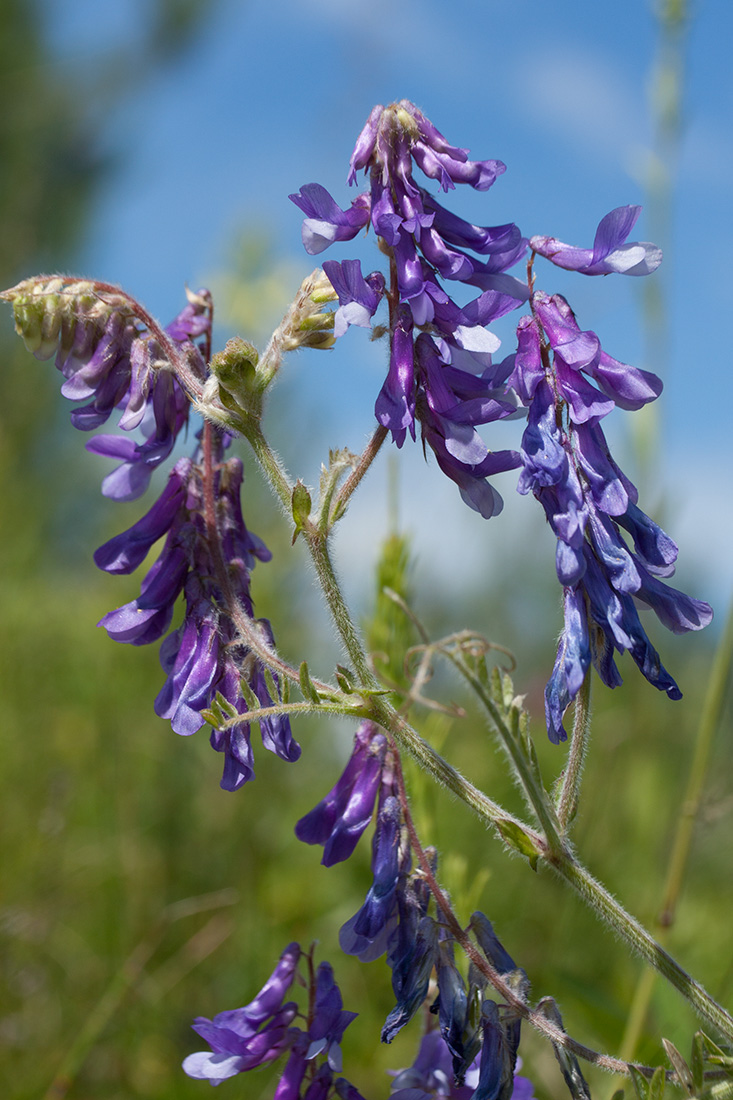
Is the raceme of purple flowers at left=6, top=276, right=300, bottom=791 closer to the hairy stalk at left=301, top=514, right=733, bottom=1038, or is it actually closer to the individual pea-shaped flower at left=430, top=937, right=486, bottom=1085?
the hairy stalk at left=301, top=514, right=733, bottom=1038

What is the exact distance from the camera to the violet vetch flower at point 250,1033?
1.16 meters

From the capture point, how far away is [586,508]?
106 centimetres

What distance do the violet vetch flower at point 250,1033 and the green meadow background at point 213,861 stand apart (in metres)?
0.34

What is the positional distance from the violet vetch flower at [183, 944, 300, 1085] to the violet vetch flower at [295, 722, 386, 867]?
0.16 metres

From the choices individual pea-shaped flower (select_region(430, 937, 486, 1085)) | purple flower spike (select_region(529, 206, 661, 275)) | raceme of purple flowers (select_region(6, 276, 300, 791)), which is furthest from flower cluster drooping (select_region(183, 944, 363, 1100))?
purple flower spike (select_region(529, 206, 661, 275))

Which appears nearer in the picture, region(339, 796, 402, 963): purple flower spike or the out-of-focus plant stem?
region(339, 796, 402, 963): purple flower spike

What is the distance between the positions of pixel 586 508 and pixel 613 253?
0.97 ft

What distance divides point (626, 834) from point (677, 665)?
1.65 m

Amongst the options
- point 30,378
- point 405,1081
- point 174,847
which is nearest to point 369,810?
point 405,1081

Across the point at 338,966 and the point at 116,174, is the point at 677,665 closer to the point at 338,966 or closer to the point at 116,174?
the point at 338,966

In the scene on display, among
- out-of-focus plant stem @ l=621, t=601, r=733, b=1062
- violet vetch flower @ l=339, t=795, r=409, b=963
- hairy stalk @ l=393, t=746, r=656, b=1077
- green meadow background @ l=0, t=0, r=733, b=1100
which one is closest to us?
hairy stalk @ l=393, t=746, r=656, b=1077

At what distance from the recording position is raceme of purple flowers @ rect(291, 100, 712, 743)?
3.44ft

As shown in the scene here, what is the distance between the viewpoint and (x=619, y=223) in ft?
3.51

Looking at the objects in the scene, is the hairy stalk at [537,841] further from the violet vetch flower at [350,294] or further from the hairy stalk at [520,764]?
the violet vetch flower at [350,294]
